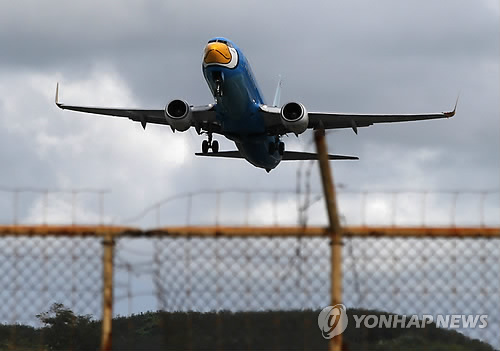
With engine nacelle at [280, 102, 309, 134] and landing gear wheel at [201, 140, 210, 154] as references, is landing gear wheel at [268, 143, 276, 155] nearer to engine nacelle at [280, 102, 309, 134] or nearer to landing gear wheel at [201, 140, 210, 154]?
engine nacelle at [280, 102, 309, 134]

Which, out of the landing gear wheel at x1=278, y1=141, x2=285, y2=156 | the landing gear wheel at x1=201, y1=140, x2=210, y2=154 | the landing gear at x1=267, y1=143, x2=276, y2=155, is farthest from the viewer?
the landing gear wheel at x1=278, y1=141, x2=285, y2=156

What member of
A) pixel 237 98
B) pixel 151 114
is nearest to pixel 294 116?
pixel 237 98

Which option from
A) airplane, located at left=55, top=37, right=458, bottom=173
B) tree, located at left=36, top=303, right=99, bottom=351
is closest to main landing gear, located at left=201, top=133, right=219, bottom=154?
airplane, located at left=55, top=37, right=458, bottom=173

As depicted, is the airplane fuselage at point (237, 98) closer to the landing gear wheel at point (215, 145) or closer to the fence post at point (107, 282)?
the landing gear wheel at point (215, 145)

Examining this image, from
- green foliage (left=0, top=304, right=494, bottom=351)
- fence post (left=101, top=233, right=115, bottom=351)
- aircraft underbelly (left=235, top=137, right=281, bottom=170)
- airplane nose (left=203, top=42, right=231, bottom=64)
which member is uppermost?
airplane nose (left=203, top=42, right=231, bottom=64)

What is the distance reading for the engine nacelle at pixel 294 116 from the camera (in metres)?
39.2

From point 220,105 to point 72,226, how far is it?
106 feet

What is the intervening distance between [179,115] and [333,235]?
115ft

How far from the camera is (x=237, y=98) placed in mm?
36781

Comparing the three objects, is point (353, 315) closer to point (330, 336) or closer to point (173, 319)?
point (330, 336)

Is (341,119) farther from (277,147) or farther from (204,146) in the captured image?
(204,146)

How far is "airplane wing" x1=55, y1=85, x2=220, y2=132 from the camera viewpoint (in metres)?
40.7

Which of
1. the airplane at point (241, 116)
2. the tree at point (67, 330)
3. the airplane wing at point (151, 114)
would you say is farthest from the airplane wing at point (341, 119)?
the tree at point (67, 330)

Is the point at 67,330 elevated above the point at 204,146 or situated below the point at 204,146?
below
